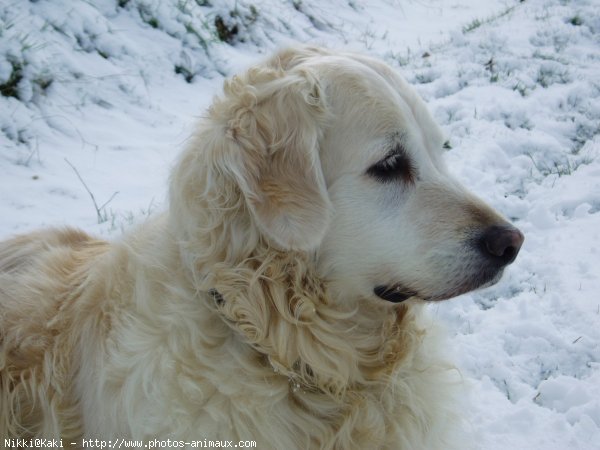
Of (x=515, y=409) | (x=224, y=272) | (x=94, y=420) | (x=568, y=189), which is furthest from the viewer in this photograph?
(x=568, y=189)

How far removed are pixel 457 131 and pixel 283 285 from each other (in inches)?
152

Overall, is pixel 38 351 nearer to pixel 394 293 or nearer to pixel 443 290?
pixel 394 293

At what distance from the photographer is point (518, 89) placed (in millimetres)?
6355

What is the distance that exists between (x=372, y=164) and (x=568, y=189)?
2.98 meters

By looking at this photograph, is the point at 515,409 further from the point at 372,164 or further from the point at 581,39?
the point at 581,39

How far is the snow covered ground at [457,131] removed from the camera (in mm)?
3309

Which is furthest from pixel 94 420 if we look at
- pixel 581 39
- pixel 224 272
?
pixel 581 39

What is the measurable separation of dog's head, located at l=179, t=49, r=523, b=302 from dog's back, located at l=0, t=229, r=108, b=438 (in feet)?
2.89

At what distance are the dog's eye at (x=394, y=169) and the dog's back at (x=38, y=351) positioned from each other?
1248 mm

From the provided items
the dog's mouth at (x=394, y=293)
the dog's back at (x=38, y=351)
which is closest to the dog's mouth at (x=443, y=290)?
the dog's mouth at (x=394, y=293)

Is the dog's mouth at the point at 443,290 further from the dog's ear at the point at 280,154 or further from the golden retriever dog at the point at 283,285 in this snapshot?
the dog's ear at the point at 280,154

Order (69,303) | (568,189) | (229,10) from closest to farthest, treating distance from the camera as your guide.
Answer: (69,303)
(568,189)
(229,10)

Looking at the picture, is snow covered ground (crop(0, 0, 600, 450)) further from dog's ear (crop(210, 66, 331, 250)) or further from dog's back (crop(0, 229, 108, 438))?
dog's back (crop(0, 229, 108, 438))

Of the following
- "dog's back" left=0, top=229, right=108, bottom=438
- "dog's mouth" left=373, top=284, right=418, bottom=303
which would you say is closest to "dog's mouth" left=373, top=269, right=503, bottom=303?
"dog's mouth" left=373, top=284, right=418, bottom=303
